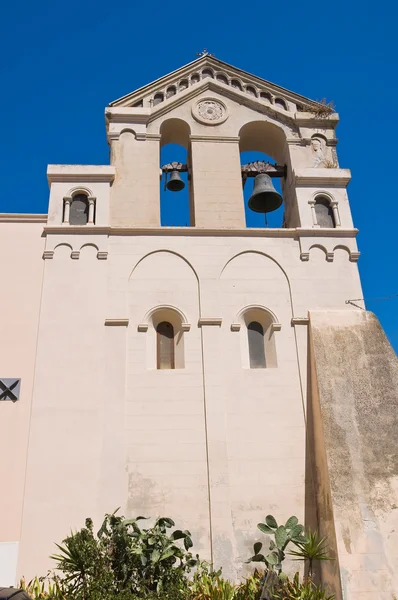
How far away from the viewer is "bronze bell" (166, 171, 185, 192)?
1570 cm

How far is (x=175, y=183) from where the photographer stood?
51.6 feet

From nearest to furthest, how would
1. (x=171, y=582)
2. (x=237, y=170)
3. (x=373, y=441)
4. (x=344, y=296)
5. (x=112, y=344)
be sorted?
1. (x=171, y=582)
2. (x=373, y=441)
3. (x=112, y=344)
4. (x=344, y=296)
5. (x=237, y=170)

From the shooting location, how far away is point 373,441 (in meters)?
11.2

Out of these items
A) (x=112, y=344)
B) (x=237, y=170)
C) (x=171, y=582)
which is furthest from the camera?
(x=237, y=170)

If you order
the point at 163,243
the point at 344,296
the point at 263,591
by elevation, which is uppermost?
the point at 163,243

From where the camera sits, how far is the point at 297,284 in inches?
540

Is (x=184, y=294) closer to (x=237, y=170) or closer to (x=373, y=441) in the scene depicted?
(x=237, y=170)

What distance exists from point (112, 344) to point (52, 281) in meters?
1.94

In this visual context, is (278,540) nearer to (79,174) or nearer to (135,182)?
(135,182)

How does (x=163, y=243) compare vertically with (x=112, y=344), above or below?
above

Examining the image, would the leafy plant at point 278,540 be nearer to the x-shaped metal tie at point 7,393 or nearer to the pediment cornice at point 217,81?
the x-shaped metal tie at point 7,393

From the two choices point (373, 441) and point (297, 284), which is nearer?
point (373, 441)

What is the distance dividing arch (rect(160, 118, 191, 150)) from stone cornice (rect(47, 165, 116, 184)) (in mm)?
2170

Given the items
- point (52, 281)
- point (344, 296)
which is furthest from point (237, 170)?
point (52, 281)
